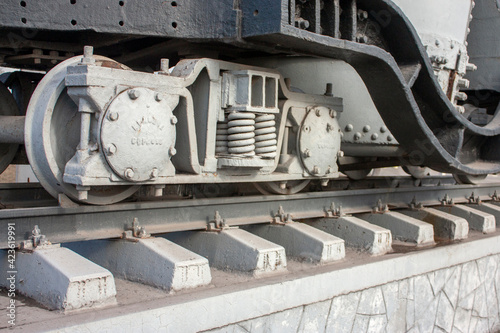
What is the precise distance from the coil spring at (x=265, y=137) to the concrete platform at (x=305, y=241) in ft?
1.68

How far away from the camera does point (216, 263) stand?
3279mm

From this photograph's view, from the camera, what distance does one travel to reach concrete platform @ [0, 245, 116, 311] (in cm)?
232

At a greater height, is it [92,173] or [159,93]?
[159,93]

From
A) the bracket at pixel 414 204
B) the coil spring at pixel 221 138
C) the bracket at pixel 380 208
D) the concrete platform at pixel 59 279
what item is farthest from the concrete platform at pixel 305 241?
the bracket at pixel 414 204

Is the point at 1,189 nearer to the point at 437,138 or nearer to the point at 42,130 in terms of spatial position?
the point at 42,130

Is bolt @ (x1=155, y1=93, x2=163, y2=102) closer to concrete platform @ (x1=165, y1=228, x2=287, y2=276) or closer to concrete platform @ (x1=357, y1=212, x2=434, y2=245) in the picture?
concrete platform @ (x1=165, y1=228, x2=287, y2=276)

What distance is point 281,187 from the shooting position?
3941 mm

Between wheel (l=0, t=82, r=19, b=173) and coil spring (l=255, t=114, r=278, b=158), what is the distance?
1.77 meters

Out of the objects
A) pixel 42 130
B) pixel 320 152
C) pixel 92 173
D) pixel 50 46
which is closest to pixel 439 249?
pixel 320 152

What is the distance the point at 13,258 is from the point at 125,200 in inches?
34.3

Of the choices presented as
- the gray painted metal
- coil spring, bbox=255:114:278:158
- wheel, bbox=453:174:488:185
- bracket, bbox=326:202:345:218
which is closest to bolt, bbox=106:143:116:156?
the gray painted metal

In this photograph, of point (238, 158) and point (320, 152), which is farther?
point (320, 152)

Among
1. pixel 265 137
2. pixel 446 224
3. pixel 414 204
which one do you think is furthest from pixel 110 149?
pixel 414 204

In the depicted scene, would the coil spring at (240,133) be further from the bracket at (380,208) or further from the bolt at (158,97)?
the bracket at (380,208)
